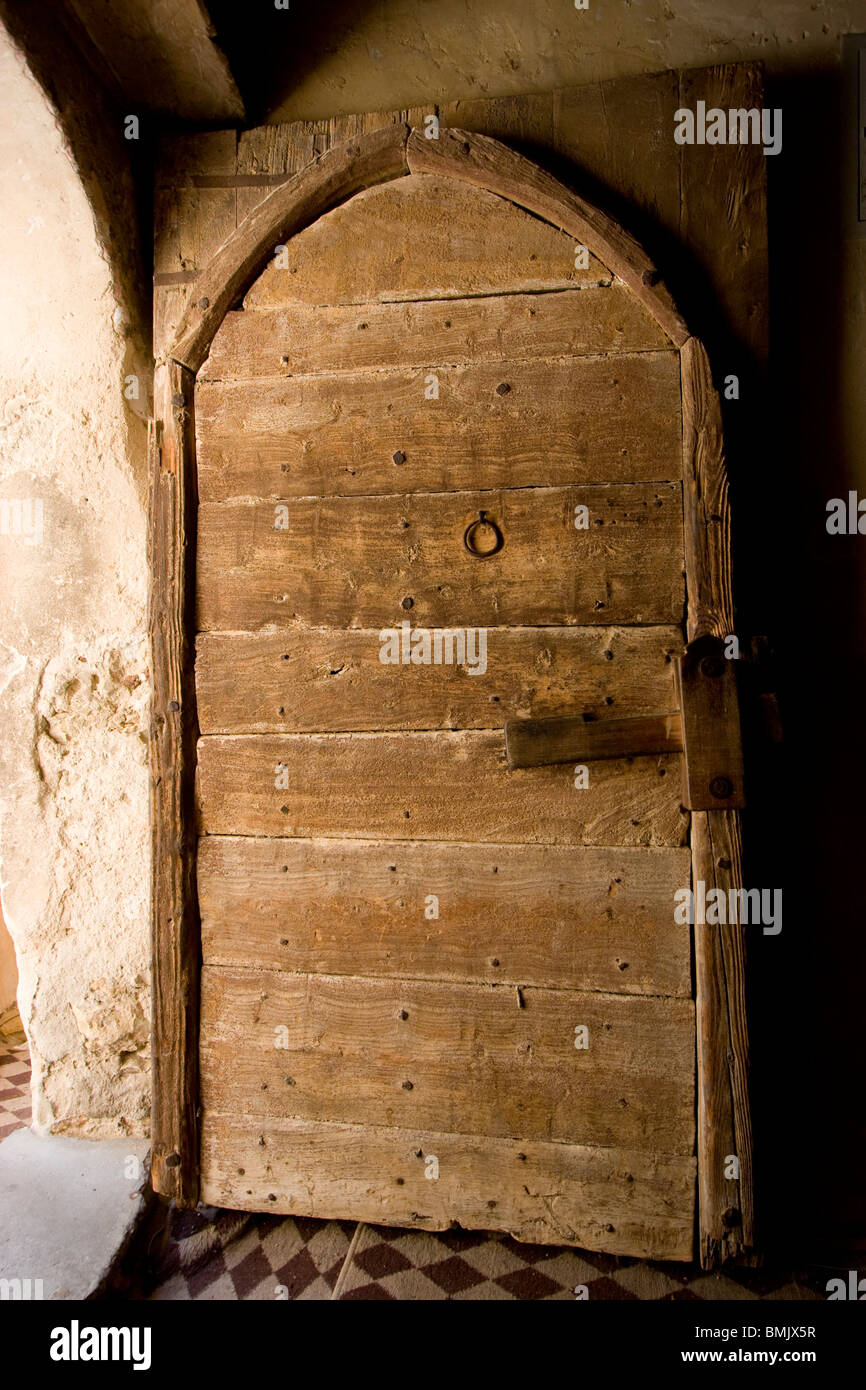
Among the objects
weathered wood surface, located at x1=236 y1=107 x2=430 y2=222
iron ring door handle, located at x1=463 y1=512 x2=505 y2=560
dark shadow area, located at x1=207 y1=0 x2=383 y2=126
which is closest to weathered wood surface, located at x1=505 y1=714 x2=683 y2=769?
iron ring door handle, located at x1=463 y1=512 x2=505 y2=560

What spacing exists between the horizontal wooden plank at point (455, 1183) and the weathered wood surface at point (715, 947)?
7 cm

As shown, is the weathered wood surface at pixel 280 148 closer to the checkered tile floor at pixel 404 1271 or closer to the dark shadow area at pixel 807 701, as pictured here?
the dark shadow area at pixel 807 701

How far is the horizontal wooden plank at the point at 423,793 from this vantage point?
163cm

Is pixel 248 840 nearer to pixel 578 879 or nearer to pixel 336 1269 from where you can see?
pixel 578 879

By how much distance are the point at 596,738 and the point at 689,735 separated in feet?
0.59

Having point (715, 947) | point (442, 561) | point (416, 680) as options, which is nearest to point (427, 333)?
point (442, 561)

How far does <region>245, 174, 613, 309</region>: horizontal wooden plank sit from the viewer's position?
1.66 meters

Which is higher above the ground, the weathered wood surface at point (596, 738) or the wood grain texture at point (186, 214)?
the wood grain texture at point (186, 214)

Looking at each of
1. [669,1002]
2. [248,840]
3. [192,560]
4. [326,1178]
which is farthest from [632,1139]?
[192,560]

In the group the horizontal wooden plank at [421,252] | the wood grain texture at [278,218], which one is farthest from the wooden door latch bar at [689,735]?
the wood grain texture at [278,218]

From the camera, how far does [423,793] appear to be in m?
1.69

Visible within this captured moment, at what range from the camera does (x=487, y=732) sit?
1674 mm

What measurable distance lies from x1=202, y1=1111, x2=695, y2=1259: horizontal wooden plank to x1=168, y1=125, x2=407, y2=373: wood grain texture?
1.77m

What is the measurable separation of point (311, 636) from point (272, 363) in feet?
2.03
